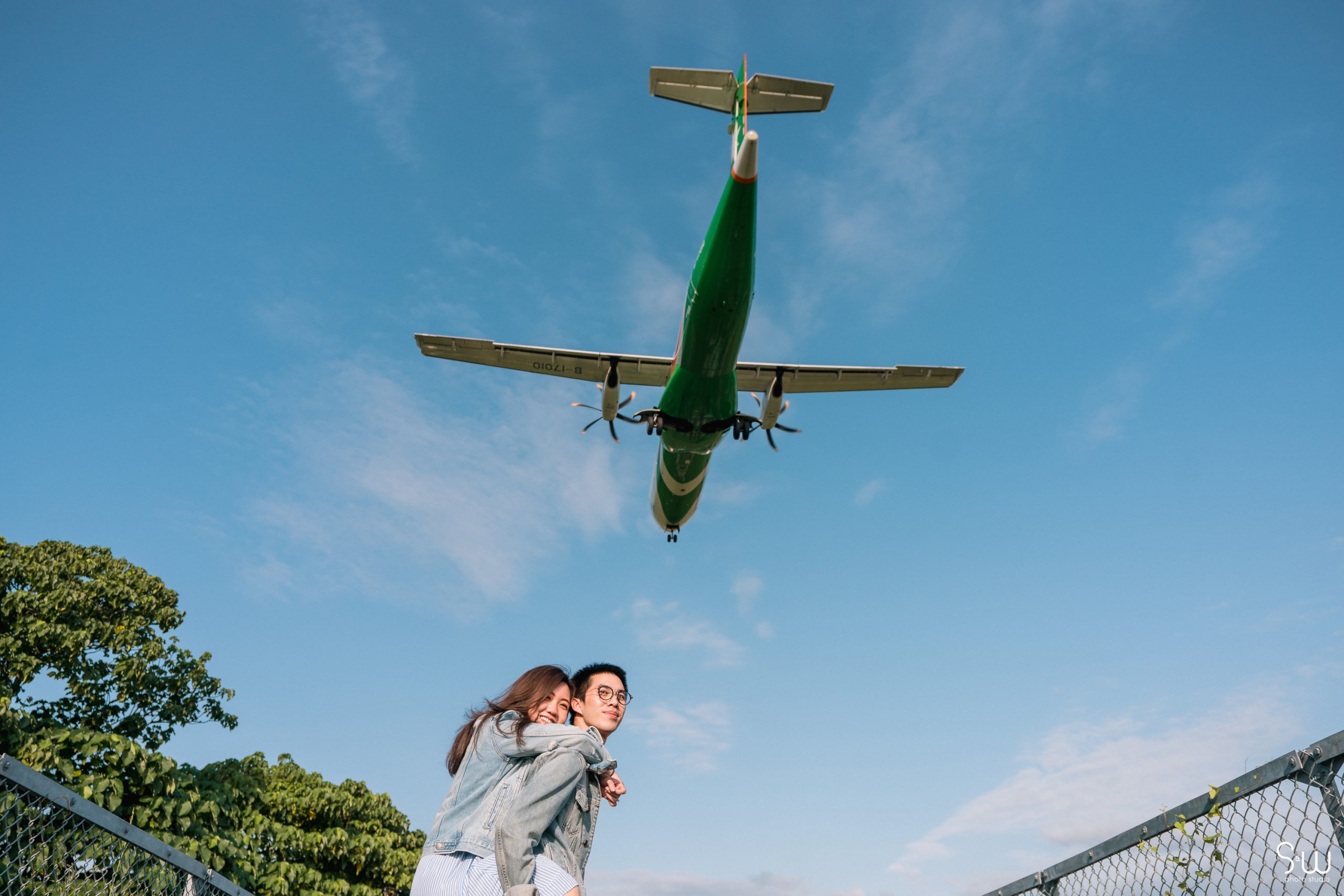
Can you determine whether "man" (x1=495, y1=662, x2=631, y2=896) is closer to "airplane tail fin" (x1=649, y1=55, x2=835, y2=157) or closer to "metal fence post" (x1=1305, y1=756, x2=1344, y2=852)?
"metal fence post" (x1=1305, y1=756, x2=1344, y2=852)

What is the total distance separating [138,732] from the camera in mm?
19375

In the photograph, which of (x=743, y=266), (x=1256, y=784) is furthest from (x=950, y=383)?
(x=1256, y=784)

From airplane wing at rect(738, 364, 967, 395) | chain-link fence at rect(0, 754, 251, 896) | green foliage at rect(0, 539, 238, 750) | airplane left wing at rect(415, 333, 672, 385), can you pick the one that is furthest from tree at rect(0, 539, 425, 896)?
airplane wing at rect(738, 364, 967, 395)

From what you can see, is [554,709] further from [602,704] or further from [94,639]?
[94,639]

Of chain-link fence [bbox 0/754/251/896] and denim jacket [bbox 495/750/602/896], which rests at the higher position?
chain-link fence [bbox 0/754/251/896]

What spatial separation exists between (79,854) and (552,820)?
3.37 m

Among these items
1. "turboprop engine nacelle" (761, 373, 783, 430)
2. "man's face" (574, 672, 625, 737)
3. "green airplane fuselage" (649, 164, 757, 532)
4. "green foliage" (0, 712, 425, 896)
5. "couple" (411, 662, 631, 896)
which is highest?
"turboprop engine nacelle" (761, 373, 783, 430)

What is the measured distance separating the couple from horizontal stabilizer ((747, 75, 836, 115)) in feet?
68.8

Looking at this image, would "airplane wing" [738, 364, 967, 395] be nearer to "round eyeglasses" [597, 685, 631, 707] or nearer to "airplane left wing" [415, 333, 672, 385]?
"airplane left wing" [415, 333, 672, 385]

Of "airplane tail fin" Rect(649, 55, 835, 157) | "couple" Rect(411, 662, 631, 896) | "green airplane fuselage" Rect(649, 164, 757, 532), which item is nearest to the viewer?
"couple" Rect(411, 662, 631, 896)

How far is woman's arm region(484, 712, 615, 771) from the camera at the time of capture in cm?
324

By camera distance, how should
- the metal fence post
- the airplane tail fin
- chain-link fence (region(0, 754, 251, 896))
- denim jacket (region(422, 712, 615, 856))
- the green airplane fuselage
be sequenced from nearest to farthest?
the metal fence post
denim jacket (region(422, 712, 615, 856))
chain-link fence (region(0, 754, 251, 896))
the green airplane fuselage
the airplane tail fin

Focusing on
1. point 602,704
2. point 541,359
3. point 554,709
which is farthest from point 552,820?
point 541,359

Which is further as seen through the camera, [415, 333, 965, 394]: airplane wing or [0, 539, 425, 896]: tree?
[415, 333, 965, 394]: airplane wing
